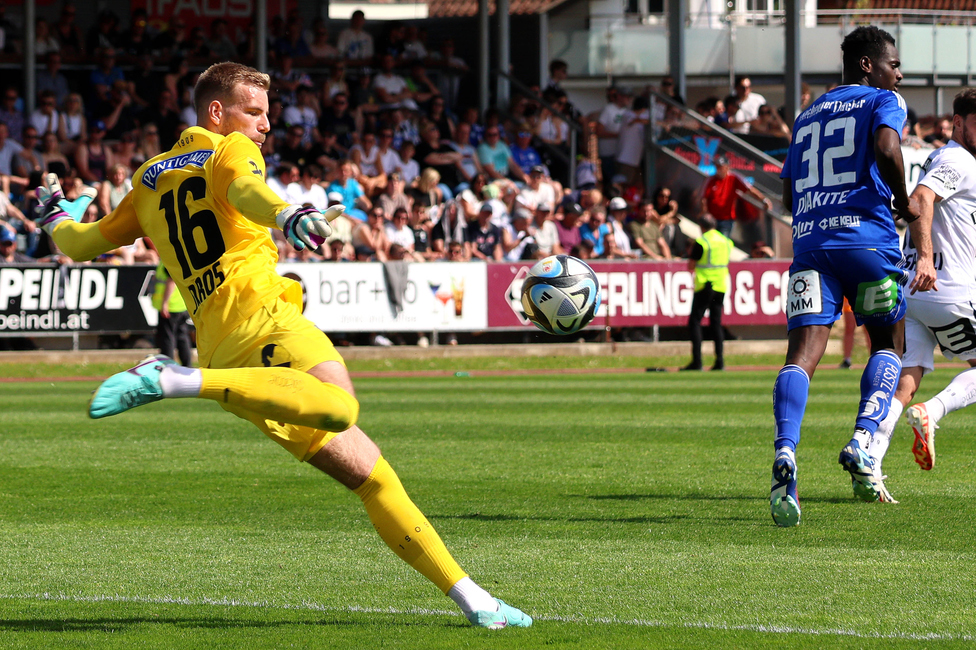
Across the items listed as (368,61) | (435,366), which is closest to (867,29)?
(435,366)

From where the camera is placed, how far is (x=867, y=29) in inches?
269

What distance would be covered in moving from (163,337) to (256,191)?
1366 centimetres

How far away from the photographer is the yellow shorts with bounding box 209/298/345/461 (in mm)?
4613

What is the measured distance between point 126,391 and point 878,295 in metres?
4.11

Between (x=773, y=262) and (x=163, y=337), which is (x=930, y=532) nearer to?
(x=163, y=337)

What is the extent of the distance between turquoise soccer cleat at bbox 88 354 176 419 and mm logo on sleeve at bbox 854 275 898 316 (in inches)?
153

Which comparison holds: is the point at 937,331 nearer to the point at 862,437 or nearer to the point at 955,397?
the point at 955,397

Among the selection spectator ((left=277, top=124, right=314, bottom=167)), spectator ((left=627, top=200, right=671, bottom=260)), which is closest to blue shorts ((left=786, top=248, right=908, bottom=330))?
spectator ((left=627, top=200, right=671, bottom=260))

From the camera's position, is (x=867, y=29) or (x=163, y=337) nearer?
(x=867, y=29)

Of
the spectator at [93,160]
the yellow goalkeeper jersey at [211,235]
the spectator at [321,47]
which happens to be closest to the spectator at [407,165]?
the spectator at [321,47]

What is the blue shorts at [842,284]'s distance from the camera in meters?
6.64

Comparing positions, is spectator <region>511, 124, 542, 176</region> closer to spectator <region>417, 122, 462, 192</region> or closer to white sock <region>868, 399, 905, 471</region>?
spectator <region>417, 122, 462, 192</region>

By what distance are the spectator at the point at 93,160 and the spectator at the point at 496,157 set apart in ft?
23.4

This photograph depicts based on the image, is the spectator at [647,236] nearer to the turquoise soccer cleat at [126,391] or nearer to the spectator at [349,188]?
the spectator at [349,188]
